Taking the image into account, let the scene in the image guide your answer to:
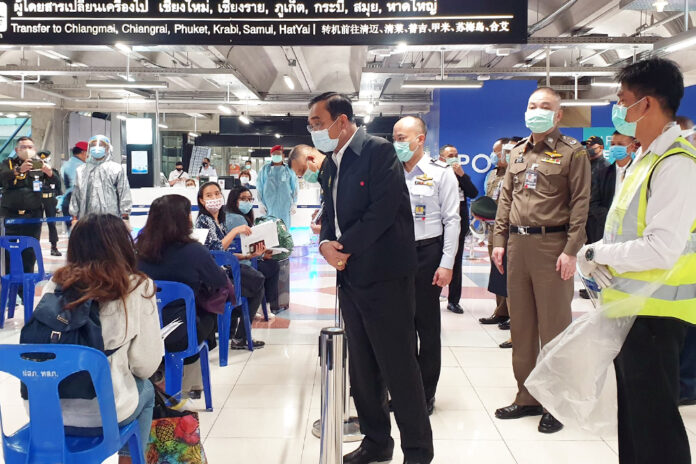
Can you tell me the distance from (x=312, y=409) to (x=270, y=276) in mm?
2274

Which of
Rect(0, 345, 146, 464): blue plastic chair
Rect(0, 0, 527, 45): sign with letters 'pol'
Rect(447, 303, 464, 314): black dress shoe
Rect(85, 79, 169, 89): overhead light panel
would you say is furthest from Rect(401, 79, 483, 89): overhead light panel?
Rect(0, 345, 146, 464): blue plastic chair

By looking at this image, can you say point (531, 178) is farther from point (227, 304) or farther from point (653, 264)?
point (227, 304)

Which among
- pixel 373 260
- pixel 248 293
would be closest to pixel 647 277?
pixel 373 260

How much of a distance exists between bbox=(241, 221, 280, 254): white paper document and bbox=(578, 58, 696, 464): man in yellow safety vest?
2.91 metres

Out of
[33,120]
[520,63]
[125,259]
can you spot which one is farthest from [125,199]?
[33,120]

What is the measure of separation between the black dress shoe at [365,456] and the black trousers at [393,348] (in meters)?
0.20

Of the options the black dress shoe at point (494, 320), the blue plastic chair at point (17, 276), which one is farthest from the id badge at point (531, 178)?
the blue plastic chair at point (17, 276)

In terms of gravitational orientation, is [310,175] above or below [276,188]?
above

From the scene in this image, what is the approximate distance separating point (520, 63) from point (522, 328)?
11527 mm

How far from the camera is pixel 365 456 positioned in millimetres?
2521

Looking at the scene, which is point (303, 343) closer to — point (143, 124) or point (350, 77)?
point (143, 124)

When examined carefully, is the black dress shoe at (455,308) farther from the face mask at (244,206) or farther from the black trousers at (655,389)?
the black trousers at (655,389)

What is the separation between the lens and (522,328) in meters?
3.07

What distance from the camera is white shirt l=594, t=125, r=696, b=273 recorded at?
165 cm
